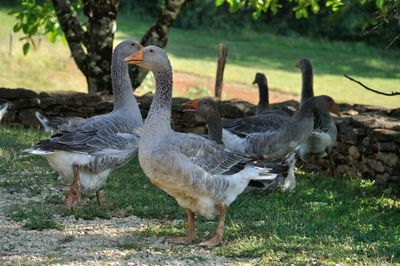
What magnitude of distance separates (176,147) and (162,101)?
1.64 ft

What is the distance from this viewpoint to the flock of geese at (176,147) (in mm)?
6844

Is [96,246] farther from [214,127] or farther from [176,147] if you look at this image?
[214,127]

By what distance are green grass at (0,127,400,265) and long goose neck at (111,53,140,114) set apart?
3.58 feet

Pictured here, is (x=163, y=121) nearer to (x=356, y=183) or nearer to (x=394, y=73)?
(x=356, y=183)

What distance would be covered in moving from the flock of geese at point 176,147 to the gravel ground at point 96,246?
13.5 inches

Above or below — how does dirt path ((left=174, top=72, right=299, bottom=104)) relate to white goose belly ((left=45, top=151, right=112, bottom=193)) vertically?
below

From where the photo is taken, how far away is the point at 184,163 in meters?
6.78

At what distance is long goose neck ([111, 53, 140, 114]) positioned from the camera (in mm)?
9133

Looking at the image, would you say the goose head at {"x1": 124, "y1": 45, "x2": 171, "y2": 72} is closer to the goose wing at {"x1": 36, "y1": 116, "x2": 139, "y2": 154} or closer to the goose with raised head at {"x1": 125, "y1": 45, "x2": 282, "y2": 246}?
the goose with raised head at {"x1": 125, "y1": 45, "x2": 282, "y2": 246}

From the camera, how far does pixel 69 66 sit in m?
27.3

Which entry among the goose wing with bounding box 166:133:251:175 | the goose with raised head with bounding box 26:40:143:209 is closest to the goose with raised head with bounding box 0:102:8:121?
the goose with raised head with bounding box 26:40:143:209

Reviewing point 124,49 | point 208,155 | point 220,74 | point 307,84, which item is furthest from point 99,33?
point 208,155

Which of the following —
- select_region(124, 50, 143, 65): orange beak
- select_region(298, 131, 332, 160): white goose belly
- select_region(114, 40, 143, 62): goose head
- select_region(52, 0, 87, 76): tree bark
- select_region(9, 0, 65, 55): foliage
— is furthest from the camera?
select_region(9, 0, 65, 55): foliage

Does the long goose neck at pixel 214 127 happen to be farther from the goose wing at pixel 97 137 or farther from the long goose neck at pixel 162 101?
the long goose neck at pixel 162 101
